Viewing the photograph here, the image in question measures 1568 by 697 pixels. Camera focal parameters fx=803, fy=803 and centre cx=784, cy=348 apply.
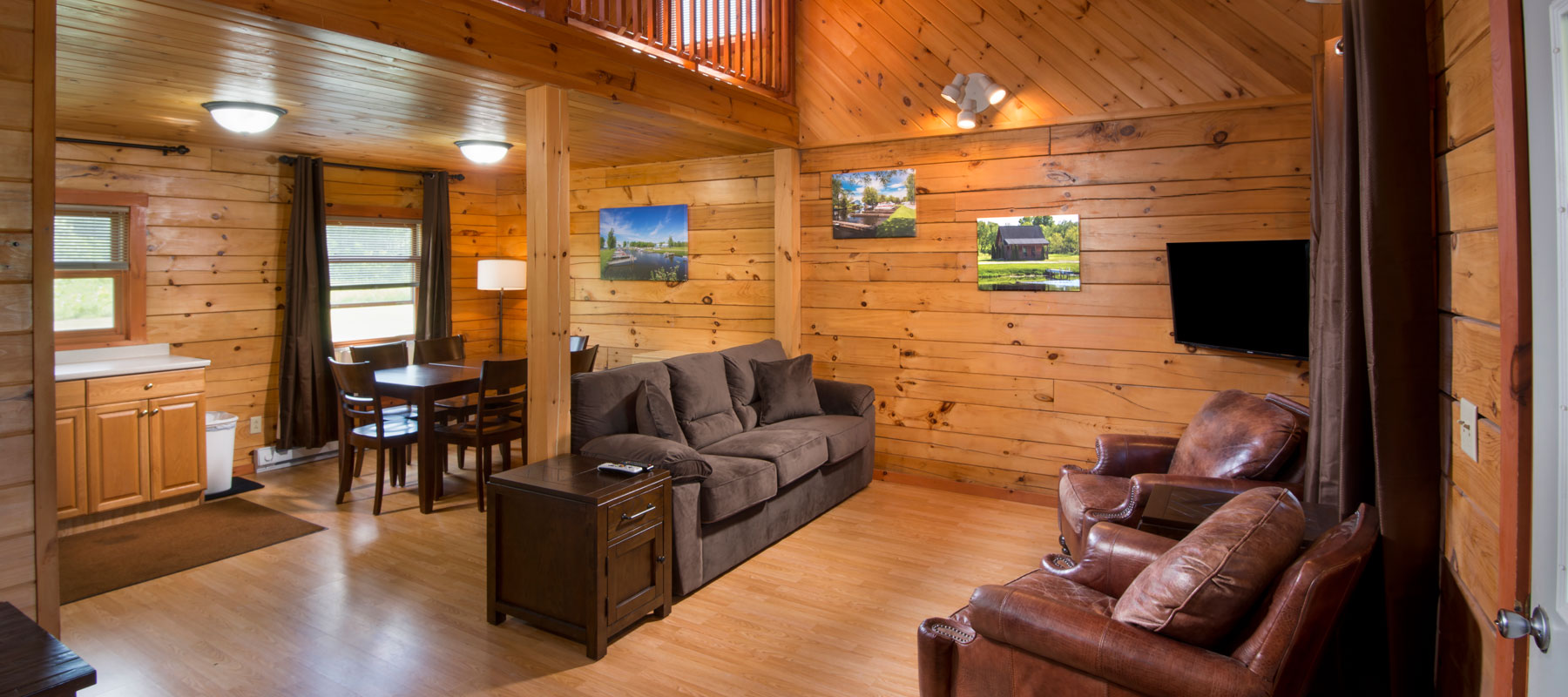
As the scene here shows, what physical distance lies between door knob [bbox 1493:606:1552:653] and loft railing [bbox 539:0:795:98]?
12.4 ft

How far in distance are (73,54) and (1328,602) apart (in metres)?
4.61

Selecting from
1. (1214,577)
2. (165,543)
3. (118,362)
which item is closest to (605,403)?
(165,543)

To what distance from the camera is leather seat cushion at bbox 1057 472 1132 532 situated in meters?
3.28

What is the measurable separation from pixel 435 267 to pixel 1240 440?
20.0ft

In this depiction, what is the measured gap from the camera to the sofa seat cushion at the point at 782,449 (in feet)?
13.4

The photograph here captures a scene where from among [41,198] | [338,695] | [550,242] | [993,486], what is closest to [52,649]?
[41,198]

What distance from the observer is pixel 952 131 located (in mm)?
5086

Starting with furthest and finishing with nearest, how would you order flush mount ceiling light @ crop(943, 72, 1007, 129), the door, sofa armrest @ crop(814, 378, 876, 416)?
sofa armrest @ crop(814, 378, 876, 416) → flush mount ceiling light @ crop(943, 72, 1007, 129) → the door

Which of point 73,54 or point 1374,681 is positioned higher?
point 73,54

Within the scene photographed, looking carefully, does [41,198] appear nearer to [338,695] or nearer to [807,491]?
[338,695]

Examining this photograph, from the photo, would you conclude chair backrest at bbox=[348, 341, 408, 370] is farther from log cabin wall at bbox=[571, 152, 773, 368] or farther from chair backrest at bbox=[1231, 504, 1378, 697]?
chair backrest at bbox=[1231, 504, 1378, 697]

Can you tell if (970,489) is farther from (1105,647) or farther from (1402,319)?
(1402,319)

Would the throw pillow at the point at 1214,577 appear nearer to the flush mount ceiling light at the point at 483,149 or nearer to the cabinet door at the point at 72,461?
the flush mount ceiling light at the point at 483,149

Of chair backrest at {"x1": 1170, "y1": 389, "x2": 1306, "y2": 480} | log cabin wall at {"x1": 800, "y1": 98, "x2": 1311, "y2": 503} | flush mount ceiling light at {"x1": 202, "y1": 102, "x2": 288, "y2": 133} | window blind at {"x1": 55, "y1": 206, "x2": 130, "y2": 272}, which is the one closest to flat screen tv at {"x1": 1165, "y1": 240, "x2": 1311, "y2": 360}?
log cabin wall at {"x1": 800, "y1": 98, "x2": 1311, "y2": 503}
